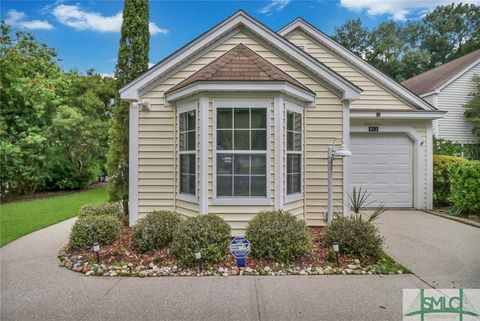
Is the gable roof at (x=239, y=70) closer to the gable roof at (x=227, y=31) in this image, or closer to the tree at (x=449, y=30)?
the gable roof at (x=227, y=31)

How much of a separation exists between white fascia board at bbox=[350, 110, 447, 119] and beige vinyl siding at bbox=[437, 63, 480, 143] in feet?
26.1

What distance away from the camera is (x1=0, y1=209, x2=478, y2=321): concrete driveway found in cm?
286

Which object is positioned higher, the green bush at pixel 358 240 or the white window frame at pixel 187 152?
the white window frame at pixel 187 152

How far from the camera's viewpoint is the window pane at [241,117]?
5078 mm

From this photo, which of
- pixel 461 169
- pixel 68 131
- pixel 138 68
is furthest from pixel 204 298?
pixel 68 131

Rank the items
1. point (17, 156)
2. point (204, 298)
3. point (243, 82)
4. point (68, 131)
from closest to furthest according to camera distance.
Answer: point (204, 298), point (243, 82), point (17, 156), point (68, 131)

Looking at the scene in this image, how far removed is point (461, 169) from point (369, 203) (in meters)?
2.51

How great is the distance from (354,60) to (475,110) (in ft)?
33.5

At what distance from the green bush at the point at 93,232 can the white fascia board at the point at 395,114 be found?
6.91 metres

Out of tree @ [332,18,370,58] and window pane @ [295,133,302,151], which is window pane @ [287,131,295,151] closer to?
window pane @ [295,133,302,151]

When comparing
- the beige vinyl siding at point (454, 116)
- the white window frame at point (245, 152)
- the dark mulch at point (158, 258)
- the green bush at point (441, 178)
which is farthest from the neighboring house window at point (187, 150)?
the beige vinyl siding at point (454, 116)

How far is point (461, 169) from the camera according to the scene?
283 inches

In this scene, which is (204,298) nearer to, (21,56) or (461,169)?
(461,169)

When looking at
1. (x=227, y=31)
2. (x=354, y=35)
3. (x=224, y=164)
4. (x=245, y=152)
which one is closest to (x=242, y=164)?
(x=245, y=152)
